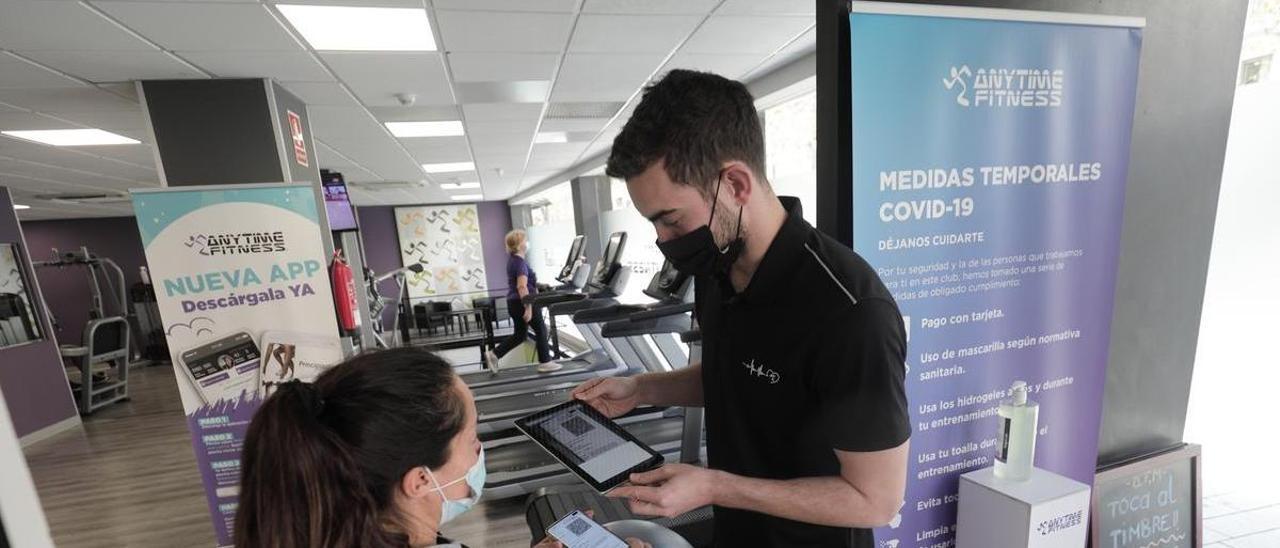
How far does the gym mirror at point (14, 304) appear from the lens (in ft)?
17.4

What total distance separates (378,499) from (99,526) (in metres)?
4.27

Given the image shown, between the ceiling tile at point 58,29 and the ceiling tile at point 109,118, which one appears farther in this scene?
the ceiling tile at point 109,118

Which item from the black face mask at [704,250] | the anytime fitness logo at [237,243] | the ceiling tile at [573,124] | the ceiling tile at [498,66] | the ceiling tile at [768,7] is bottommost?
the black face mask at [704,250]

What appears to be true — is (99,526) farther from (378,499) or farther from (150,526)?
(378,499)

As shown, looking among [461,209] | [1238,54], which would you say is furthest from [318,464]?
[461,209]

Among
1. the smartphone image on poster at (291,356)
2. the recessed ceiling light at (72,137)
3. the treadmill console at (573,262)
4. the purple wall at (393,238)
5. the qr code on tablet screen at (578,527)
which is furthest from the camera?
the purple wall at (393,238)

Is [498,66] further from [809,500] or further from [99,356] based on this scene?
[99,356]

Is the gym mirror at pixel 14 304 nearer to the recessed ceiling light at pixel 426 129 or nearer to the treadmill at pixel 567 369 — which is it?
the recessed ceiling light at pixel 426 129

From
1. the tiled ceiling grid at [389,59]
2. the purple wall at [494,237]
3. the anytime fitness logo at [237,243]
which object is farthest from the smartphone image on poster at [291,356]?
the purple wall at [494,237]

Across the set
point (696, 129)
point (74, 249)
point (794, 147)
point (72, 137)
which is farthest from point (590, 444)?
point (74, 249)

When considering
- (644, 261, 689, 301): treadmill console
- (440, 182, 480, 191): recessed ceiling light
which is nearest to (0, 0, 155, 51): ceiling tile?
(644, 261, 689, 301): treadmill console

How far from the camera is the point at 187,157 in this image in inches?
130

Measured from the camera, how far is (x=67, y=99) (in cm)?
348

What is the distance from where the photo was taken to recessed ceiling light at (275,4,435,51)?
253cm
